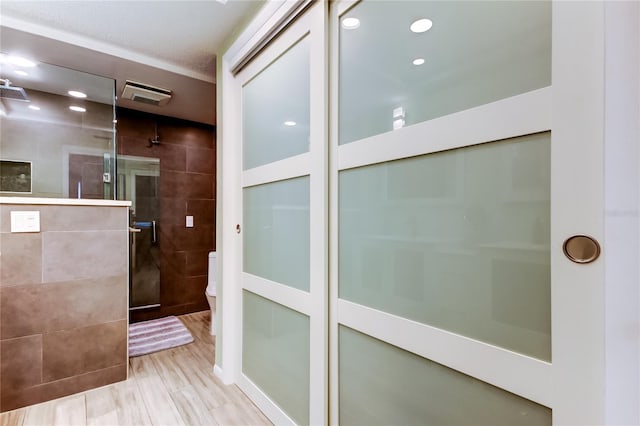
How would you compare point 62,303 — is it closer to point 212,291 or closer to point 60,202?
point 60,202

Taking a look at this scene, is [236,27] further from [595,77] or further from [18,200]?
[595,77]

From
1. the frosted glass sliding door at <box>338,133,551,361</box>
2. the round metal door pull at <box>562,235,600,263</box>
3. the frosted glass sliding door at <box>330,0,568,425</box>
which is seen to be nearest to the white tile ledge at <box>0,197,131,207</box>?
the frosted glass sliding door at <box>330,0,568,425</box>

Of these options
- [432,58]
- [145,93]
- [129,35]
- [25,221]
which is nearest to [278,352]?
[432,58]

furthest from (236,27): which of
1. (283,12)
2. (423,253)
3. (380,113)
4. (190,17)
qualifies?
(423,253)

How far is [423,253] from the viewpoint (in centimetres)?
98

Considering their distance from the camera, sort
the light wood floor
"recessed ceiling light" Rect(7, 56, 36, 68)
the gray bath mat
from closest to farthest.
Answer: the light wood floor
"recessed ceiling light" Rect(7, 56, 36, 68)
the gray bath mat

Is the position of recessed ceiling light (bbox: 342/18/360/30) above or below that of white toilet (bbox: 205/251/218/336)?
above

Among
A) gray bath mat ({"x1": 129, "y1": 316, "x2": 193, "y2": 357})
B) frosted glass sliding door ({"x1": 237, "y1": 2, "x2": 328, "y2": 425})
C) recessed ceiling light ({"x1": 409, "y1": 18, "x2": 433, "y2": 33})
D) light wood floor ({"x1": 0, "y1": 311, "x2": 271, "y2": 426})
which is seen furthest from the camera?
gray bath mat ({"x1": 129, "y1": 316, "x2": 193, "y2": 357})

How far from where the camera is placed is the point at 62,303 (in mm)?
1920

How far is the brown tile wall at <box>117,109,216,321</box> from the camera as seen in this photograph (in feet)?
10.8

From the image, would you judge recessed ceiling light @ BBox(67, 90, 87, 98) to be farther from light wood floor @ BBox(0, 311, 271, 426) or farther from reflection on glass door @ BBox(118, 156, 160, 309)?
light wood floor @ BBox(0, 311, 271, 426)

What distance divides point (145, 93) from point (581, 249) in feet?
10.6

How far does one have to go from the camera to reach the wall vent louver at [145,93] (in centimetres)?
262

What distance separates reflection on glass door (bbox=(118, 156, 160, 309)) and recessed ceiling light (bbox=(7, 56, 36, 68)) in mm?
1102
